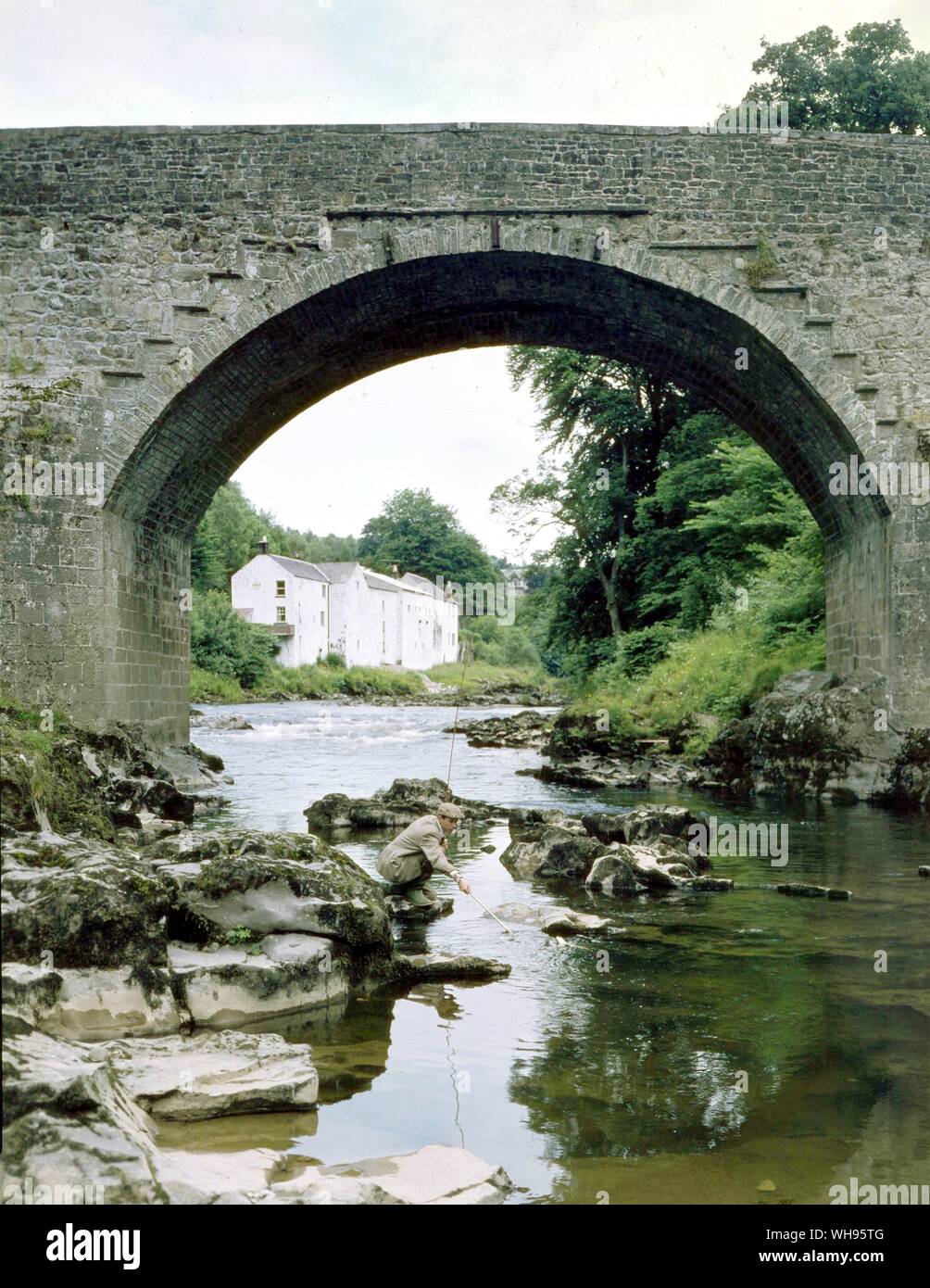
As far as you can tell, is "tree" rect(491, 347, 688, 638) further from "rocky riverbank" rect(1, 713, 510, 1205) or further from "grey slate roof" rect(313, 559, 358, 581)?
"grey slate roof" rect(313, 559, 358, 581)

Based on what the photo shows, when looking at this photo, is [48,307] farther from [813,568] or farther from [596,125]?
[813,568]

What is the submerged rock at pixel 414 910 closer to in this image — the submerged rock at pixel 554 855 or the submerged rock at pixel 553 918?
the submerged rock at pixel 553 918

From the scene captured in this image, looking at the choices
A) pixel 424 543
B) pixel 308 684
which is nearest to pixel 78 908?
pixel 308 684

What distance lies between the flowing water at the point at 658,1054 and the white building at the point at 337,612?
50717mm

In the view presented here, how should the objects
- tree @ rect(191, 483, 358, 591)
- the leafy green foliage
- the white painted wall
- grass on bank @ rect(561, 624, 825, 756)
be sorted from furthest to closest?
1. tree @ rect(191, 483, 358, 591)
2. the white painted wall
3. the leafy green foliage
4. grass on bank @ rect(561, 624, 825, 756)

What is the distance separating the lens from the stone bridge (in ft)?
42.4

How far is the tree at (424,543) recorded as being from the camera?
8981cm

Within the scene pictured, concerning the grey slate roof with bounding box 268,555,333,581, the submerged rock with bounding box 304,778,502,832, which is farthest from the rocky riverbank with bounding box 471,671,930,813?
the grey slate roof with bounding box 268,555,333,581

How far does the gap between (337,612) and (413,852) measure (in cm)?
5706

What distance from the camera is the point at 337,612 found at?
64812 millimetres

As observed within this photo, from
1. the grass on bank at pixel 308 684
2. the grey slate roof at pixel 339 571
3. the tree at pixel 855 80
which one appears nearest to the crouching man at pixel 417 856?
the tree at pixel 855 80

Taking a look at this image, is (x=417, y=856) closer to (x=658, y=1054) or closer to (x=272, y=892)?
(x=272, y=892)

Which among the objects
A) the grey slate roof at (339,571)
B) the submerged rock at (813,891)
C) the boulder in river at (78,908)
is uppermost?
the grey slate roof at (339,571)

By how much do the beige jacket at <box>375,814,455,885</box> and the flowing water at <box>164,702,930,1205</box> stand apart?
1.70 ft
